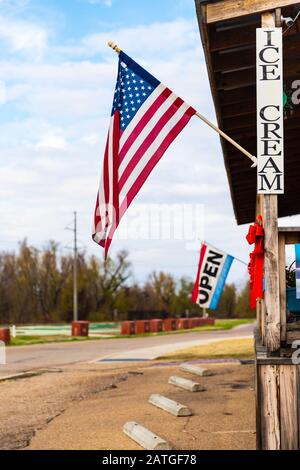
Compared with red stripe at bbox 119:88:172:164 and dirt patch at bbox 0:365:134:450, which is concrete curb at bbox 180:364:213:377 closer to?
dirt patch at bbox 0:365:134:450

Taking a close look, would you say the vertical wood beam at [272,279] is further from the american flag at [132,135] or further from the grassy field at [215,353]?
the grassy field at [215,353]

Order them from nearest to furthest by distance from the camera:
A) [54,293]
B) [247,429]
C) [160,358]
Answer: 1. [247,429]
2. [160,358]
3. [54,293]

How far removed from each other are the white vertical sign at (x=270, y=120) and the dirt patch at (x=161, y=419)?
2997mm

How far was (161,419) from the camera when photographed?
8.55m

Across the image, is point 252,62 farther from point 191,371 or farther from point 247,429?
point 191,371

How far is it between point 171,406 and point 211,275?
7.97 metres

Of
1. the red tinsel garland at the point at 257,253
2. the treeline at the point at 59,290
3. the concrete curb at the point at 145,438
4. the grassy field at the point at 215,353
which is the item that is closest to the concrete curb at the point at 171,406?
the concrete curb at the point at 145,438

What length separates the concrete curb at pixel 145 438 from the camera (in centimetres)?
667

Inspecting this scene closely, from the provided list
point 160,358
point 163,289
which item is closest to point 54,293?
point 163,289

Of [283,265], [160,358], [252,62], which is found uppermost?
[252,62]

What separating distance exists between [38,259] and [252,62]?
218 ft

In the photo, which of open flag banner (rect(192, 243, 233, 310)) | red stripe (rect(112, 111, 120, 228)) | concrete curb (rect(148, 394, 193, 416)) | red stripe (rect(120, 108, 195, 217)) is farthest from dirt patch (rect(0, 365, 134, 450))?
red stripe (rect(120, 108, 195, 217))
